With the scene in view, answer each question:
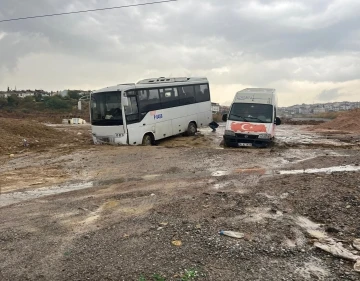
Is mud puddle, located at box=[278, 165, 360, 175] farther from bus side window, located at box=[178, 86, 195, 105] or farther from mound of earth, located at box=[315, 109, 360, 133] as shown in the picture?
mound of earth, located at box=[315, 109, 360, 133]

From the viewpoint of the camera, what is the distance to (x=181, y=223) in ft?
17.4

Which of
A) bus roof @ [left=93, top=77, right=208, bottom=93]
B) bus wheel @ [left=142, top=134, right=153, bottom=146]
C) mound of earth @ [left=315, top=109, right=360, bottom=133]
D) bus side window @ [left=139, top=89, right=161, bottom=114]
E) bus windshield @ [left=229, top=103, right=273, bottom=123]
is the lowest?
mound of earth @ [left=315, top=109, right=360, bottom=133]

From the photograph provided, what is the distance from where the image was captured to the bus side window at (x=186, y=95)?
18969 mm

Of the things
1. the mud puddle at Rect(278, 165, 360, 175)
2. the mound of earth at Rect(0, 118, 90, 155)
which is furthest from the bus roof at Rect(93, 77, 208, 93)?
the mud puddle at Rect(278, 165, 360, 175)

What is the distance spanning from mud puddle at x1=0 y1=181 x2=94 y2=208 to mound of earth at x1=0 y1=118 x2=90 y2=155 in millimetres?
8007

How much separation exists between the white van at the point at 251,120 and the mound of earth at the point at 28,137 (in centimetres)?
815

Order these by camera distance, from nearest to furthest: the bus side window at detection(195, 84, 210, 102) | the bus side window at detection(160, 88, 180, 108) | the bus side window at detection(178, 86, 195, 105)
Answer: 1. the bus side window at detection(160, 88, 180, 108)
2. the bus side window at detection(178, 86, 195, 105)
3. the bus side window at detection(195, 84, 210, 102)

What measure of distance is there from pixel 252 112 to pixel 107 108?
6.39m

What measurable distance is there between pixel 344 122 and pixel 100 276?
30242 millimetres

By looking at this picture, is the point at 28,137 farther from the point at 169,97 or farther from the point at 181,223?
the point at 181,223

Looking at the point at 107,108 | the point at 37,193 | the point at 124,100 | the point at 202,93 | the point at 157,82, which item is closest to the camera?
the point at 37,193

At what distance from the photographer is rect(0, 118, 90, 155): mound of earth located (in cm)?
1694

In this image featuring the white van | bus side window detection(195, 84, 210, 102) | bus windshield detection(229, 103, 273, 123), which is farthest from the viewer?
bus side window detection(195, 84, 210, 102)

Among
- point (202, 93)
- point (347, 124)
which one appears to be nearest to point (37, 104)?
point (202, 93)
